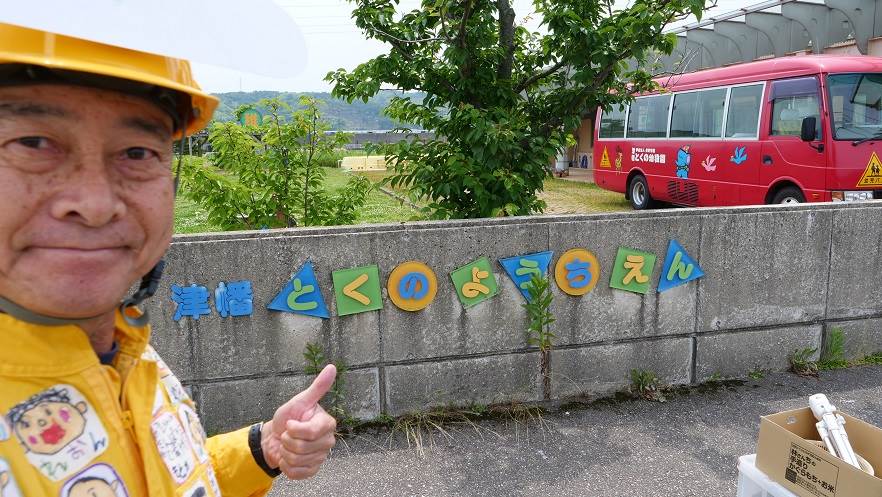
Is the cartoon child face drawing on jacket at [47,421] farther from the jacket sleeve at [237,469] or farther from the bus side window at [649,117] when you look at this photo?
the bus side window at [649,117]

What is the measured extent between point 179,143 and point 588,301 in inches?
125

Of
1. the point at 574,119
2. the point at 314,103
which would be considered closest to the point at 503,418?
the point at 574,119

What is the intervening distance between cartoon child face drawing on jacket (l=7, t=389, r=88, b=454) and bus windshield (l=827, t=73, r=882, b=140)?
9550mm

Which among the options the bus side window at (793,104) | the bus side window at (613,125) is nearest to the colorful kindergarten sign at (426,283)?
the bus side window at (793,104)

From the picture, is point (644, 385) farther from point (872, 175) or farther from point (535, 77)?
point (872, 175)

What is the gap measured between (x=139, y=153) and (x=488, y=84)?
351cm

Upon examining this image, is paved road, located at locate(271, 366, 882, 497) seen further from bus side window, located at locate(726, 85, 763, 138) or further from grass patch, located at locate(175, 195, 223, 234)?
bus side window, located at locate(726, 85, 763, 138)

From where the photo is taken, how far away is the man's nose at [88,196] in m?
0.86

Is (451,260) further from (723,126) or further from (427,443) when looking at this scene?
(723,126)

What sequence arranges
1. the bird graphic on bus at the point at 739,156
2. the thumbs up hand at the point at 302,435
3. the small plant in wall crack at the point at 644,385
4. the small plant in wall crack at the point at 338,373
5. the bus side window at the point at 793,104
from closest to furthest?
the thumbs up hand at the point at 302,435
the small plant in wall crack at the point at 338,373
the small plant in wall crack at the point at 644,385
the bus side window at the point at 793,104
the bird graphic on bus at the point at 739,156

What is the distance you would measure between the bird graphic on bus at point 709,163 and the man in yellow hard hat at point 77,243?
11.1 metres

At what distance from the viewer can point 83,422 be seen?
950 millimetres

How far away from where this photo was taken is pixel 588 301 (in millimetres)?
3951

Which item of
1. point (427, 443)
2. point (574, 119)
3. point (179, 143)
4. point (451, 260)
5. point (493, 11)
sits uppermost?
point (493, 11)
